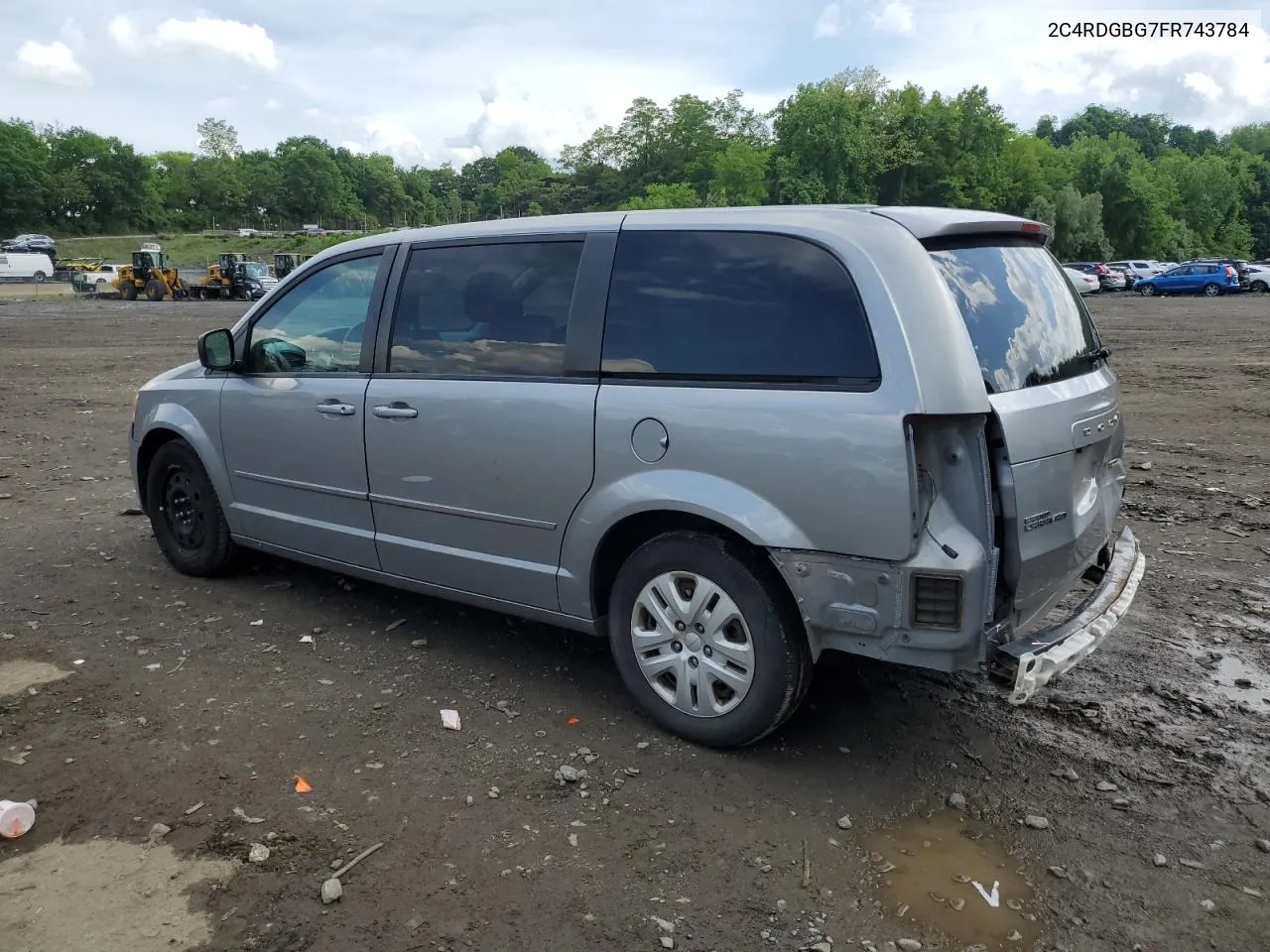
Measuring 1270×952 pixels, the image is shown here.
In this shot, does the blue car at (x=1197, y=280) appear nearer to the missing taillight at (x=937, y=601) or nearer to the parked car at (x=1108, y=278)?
the parked car at (x=1108, y=278)

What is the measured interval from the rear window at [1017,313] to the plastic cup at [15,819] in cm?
339

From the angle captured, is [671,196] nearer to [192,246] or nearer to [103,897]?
[192,246]

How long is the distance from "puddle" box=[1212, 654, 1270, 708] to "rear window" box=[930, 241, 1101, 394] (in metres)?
1.55

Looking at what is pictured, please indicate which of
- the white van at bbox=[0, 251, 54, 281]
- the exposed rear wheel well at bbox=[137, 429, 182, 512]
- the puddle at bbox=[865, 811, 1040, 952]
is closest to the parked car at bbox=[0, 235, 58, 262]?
the white van at bbox=[0, 251, 54, 281]

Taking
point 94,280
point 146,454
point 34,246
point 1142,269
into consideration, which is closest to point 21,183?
point 34,246

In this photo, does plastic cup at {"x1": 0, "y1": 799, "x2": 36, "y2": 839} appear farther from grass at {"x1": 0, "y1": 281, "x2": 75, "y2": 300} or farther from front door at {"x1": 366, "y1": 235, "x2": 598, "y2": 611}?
grass at {"x1": 0, "y1": 281, "x2": 75, "y2": 300}

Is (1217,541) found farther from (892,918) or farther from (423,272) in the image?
(423,272)

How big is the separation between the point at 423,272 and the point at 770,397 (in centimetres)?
192

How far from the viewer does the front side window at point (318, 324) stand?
4.72 m

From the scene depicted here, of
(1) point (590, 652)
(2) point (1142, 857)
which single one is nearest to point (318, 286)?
(1) point (590, 652)

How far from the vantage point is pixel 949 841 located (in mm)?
3162

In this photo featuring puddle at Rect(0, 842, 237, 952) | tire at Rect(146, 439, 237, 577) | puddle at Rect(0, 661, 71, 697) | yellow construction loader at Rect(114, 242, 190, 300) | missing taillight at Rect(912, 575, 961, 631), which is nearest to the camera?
puddle at Rect(0, 842, 237, 952)

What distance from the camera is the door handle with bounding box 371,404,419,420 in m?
4.33

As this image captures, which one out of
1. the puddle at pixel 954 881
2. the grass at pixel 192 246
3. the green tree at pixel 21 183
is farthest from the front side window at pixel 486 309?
the green tree at pixel 21 183
